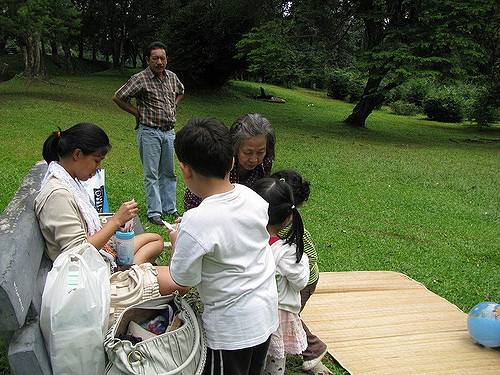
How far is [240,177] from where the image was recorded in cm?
333

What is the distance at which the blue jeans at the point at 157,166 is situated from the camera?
5195mm

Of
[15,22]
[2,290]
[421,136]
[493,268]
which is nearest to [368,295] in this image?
[493,268]

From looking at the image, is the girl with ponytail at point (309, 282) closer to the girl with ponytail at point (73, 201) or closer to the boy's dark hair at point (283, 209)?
the boy's dark hair at point (283, 209)

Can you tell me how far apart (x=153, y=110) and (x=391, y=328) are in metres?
3.40

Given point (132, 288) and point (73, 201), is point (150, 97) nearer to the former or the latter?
point (73, 201)

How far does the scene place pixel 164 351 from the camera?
73.7 inches

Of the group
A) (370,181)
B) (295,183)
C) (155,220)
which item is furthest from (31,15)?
(295,183)

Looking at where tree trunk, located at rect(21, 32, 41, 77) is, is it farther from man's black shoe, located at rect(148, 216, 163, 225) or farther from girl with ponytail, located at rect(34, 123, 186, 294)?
Answer: girl with ponytail, located at rect(34, 123, 186, 294)

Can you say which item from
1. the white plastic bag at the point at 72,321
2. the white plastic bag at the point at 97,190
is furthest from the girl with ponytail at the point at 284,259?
the white plastic bag at the point at 97,190

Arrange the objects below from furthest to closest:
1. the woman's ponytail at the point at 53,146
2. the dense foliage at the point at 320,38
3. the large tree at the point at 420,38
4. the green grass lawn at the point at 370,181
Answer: the dense foliage at the point at 320,38
the large tree at the point at 420,38
the green grass lawn at the point at 370,181
the woman's ponytail at the point at 53,146

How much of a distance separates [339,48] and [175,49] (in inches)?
268

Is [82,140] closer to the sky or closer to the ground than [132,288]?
closer to the sky

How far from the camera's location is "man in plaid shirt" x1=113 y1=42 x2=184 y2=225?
16.9 ft

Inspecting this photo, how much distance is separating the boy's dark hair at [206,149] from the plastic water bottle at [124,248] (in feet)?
4.25
